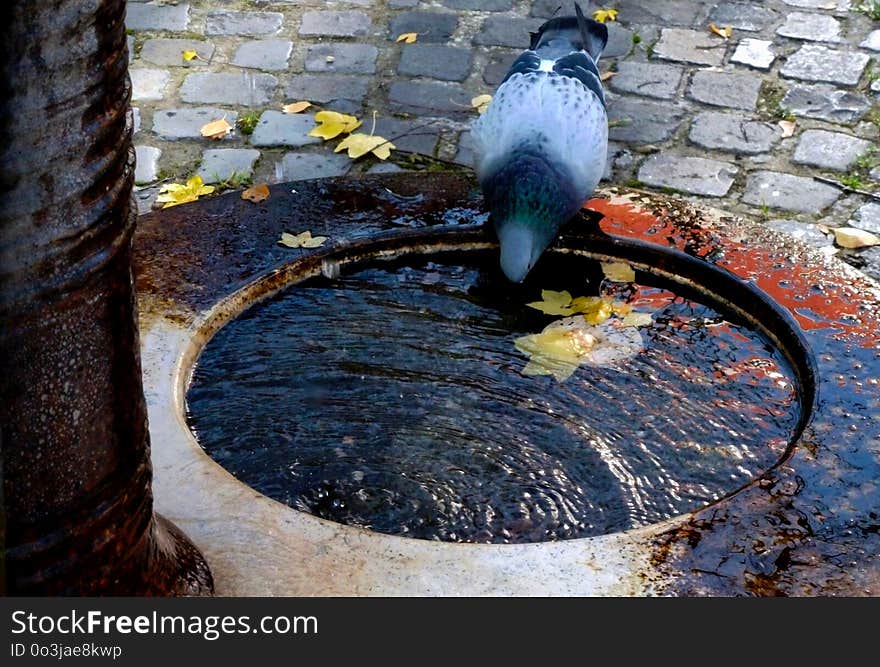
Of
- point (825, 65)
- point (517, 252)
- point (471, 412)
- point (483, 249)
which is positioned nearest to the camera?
point (471, 412)

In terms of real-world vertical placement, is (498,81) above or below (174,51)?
above

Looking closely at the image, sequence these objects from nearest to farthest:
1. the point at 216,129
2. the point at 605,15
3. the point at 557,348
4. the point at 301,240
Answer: the point at 557,348 < the point at 301,240 < the point at 216,129 < the point at 605,15

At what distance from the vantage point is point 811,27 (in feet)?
18.3

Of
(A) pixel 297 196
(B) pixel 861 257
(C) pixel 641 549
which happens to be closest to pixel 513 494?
(C) pixel 641 549

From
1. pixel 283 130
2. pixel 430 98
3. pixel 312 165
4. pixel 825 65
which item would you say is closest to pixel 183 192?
pixel 312 165

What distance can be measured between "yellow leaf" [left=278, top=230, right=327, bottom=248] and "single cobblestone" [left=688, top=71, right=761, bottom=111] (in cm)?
222

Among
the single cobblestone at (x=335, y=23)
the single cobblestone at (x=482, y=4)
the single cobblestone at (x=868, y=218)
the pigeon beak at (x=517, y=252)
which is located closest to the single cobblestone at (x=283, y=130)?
the single cobblestone at (x=335, y=23)

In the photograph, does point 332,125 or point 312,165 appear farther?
point 332,125

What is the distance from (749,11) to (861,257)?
81.9 inches

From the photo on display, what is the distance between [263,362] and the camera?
126 inches

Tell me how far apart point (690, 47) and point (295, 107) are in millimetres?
1880

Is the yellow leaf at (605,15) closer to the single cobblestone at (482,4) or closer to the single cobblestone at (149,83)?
the single cobblestone at (482,4)

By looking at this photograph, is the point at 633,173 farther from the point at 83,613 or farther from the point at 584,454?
the point at 83,613

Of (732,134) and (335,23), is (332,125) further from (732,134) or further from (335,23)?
(732,134)
